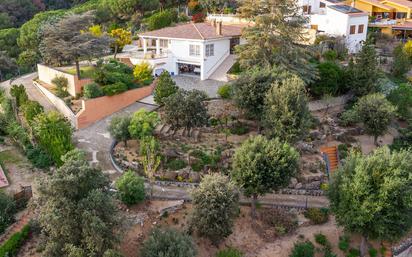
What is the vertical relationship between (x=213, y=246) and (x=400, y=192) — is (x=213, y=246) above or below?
A: below

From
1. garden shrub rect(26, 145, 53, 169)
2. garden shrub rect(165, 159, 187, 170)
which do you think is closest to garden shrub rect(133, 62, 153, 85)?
garden shrub rect(26, 145, 53, 169)

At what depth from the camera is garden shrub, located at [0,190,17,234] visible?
78.9 ft

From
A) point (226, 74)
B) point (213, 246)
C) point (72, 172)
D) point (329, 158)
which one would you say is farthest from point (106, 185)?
point (226, 74)

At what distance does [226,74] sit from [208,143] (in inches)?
515

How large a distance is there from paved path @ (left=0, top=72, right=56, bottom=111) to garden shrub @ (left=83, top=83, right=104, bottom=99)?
532cm

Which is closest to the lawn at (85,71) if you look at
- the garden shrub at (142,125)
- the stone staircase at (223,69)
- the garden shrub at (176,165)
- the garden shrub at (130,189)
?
the stone staircase at (223,69)

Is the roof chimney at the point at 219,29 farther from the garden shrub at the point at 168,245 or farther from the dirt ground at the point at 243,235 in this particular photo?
the garden shrub at the point at 168,245

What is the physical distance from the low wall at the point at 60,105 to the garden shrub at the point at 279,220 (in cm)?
1849

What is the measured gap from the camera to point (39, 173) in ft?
98.8

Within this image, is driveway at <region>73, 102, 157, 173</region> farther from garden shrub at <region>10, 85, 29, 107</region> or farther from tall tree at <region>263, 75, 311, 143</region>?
tall tree at <region>263, 75, 311, 143</region>

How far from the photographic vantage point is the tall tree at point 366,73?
3800 centimetres

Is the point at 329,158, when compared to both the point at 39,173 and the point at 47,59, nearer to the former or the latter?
the point at 39,173

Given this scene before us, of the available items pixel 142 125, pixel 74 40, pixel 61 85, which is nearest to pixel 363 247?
pixel 142 125

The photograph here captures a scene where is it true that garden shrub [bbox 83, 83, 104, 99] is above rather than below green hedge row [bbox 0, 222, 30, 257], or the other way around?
above
